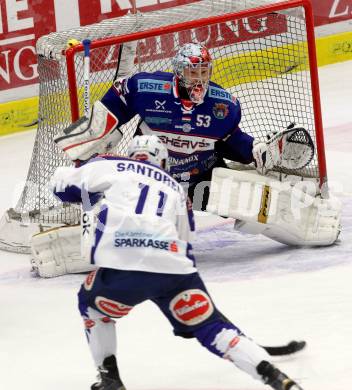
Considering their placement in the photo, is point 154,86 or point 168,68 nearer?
point 154,86

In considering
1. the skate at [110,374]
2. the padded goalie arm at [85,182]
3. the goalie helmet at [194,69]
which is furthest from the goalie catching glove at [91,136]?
the skate at [110,374]

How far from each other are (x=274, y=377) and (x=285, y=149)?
82.6 inches

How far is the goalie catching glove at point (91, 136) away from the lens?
541cm

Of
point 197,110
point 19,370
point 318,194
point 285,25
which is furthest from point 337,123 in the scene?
point 19,370

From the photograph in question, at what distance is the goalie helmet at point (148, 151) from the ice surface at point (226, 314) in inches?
31.3

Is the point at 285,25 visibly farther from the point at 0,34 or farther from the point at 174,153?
the point at 0,34

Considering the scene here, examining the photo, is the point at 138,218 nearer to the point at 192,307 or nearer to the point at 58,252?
the point at 192,307

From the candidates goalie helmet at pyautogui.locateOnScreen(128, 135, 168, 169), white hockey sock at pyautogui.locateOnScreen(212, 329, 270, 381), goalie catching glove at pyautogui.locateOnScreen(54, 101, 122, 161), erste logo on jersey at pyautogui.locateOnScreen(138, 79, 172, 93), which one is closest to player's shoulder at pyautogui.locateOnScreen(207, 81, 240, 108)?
erste logo on jersey at pyautogui.locateOnScreen(138, 79, 172, 93)

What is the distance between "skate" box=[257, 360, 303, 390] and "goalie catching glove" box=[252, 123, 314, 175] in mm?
2043

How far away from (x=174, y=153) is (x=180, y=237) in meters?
1.70

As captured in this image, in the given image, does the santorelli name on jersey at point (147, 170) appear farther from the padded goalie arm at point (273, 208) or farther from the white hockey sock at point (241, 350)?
the padded goalie arm at point (273, 208)

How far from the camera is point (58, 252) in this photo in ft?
18.5

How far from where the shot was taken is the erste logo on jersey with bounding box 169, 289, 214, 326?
388 centimetres

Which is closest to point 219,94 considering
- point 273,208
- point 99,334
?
point 273,208
